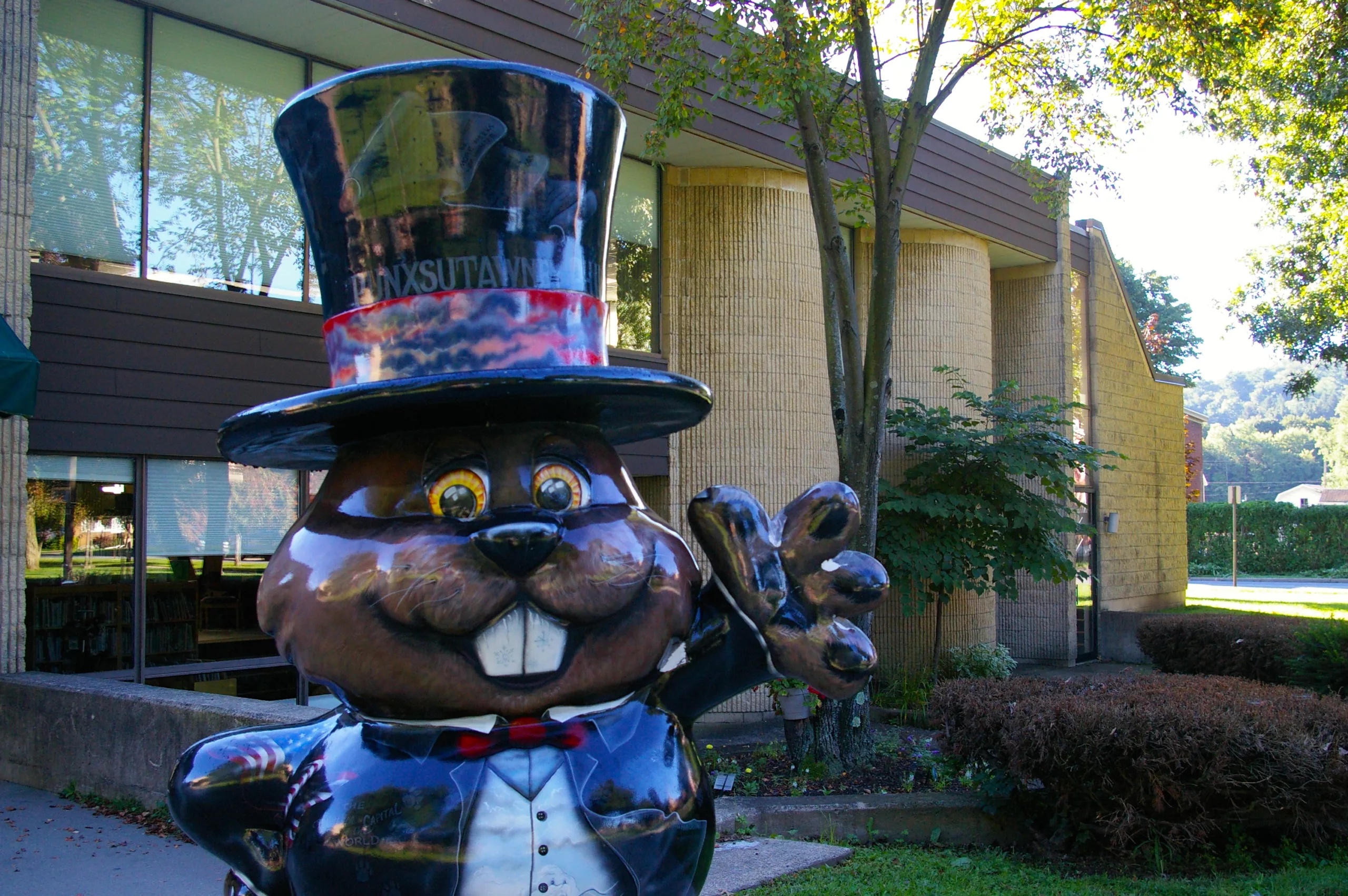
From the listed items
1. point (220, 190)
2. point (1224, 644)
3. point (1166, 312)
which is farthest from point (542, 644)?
point (1166, 312)

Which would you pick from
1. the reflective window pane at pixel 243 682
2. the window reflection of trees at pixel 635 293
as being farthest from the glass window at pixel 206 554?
the window reflection of trees at pixel 635 293

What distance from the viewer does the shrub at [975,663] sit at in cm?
1160

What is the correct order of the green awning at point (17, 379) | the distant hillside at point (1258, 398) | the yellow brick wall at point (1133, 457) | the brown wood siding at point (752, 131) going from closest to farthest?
the green awning at point (17, 379)
the brown wood siding at point (752, 131)
the yellow brick wall at point (1133, 457)
the distant hillside at point (1258, 398)

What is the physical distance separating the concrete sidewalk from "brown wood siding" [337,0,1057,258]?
539 centimetres

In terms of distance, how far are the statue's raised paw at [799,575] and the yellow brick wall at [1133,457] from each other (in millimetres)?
13839

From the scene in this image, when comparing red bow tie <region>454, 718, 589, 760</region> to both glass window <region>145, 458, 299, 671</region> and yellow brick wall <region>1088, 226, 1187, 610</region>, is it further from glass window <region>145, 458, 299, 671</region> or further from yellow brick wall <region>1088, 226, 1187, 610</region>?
yellow brick wall <region>1088, 226, 1187, 610</region>

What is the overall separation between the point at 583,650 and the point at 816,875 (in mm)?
3535

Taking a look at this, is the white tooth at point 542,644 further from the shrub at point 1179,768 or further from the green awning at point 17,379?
the green awning at point 17,379

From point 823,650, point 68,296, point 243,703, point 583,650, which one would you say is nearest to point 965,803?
point 243,703

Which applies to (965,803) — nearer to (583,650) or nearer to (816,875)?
(816,875)

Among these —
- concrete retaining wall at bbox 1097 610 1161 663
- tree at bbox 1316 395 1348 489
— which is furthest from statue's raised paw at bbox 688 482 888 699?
tree at bbox 1316 395 1348 489

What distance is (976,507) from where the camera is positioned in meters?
A: 10.9

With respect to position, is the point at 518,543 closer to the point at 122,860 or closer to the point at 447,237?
the point at 447,237

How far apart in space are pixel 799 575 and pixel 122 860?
435 cm
